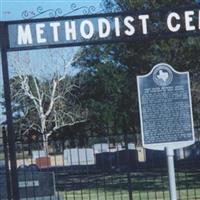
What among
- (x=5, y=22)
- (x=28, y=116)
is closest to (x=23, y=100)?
(x=28, y=116)

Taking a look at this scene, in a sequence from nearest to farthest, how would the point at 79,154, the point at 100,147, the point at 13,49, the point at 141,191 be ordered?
the point at 13,49 < the point at 79,154 < the point at 100,147 < the point at 141,191

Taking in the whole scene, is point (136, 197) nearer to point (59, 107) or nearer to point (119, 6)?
point (119, 6)

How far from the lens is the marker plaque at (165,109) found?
9.45 metres

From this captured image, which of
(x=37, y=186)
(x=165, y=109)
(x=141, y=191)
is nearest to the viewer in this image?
(x=165, y=109)

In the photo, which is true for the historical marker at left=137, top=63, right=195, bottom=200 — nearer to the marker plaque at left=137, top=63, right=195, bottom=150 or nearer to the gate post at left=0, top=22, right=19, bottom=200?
the marker plaque at left=137, top=63, right=195, bottom=150

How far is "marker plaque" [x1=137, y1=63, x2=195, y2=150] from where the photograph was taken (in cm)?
→ 945

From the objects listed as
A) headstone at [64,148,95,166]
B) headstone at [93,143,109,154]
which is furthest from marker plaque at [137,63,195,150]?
headstone at [93,143,109,154]

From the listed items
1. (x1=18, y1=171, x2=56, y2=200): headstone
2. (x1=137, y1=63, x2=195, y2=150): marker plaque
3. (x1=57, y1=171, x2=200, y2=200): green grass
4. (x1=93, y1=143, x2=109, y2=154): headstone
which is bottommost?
(x1=57, y1=171, x2=200, y2=200): green grass

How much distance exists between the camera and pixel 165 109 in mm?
9562

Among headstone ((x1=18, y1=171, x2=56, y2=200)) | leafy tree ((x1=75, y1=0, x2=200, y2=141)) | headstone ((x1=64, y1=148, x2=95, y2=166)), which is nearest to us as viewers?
headstone ((x1=18, y1=171, x2=56, y2=200))

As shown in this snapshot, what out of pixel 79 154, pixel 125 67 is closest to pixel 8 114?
pixel 79 154

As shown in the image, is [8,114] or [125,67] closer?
[8,114]

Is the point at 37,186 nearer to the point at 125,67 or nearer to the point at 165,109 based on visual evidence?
the point at 165,109

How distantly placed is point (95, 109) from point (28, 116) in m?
12.1
